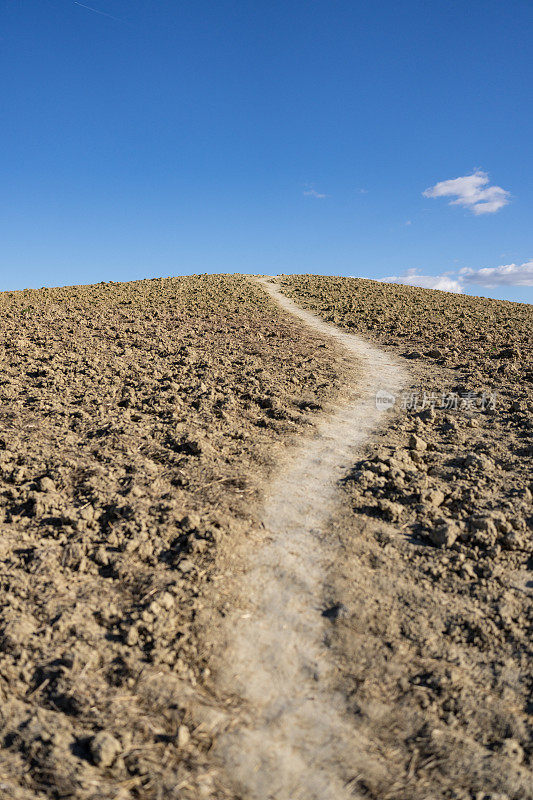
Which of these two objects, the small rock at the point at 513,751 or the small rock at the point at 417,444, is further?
the small rock at the point at 417,444

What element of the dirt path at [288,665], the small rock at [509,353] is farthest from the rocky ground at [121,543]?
the small rock at [509,353]

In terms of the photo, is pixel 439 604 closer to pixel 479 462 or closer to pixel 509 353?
pixel 479 462

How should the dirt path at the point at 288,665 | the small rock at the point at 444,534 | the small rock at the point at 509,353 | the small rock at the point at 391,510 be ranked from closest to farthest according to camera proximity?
the dirt path at the point at 288,665
the small rock at the point at 444,534
the small rock at the point at 391,510
the small rock at the point at 509,353

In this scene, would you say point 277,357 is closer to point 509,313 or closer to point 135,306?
point 135,306

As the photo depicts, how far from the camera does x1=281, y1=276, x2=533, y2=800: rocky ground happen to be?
3279 millimetres

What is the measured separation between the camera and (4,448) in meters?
7.29

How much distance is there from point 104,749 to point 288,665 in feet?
4.62

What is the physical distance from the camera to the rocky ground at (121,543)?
10.7 ft

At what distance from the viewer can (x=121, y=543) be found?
17.0ft

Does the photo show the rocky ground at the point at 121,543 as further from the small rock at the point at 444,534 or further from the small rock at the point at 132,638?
the small rock at the point at 444,534

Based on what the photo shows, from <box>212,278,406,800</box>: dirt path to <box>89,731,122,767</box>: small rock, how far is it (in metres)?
0.68

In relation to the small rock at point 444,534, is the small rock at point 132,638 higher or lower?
lower

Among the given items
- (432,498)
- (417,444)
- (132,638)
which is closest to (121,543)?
(132,638)

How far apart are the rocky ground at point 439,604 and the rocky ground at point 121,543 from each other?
1.16 meters
